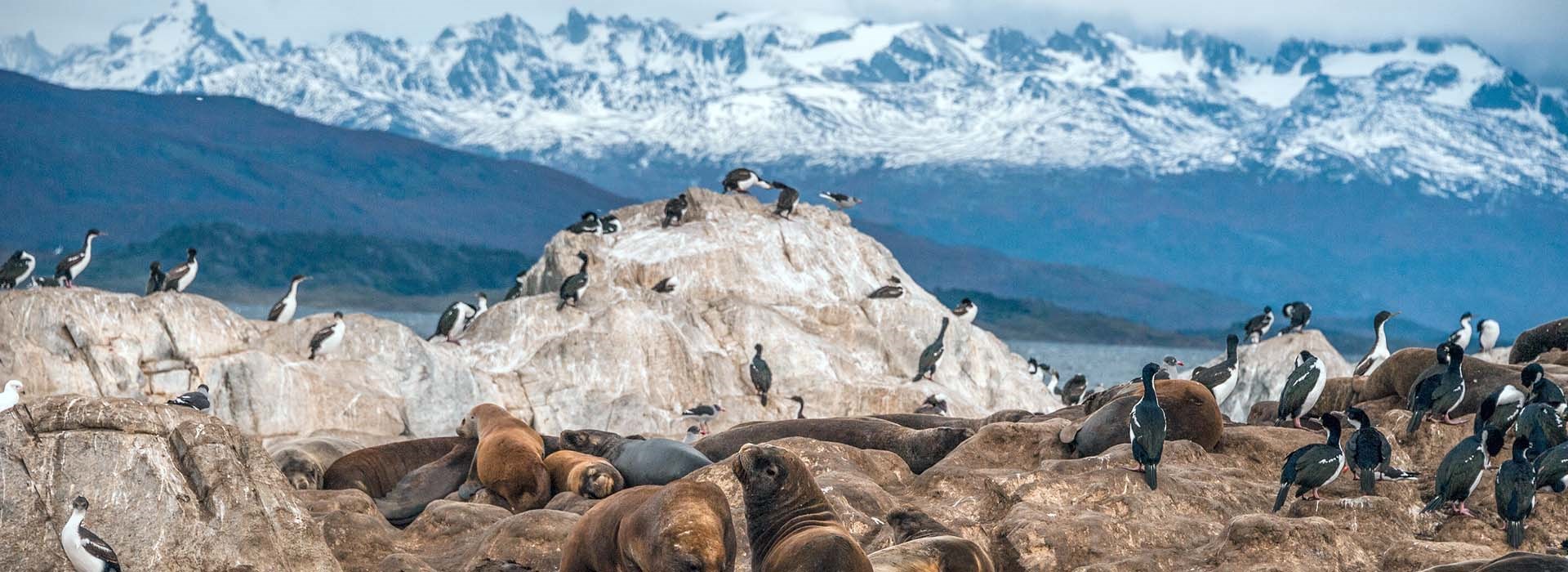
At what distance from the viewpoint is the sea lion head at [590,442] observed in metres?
16.8

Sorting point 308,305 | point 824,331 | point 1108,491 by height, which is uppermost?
point 1108,491

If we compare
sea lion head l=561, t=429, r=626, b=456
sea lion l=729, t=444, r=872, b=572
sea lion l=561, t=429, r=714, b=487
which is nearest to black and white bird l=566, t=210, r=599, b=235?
sea lion head l=561, t=429, r=626, b=456

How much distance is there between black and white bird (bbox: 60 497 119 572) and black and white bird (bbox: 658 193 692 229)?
25.7 m

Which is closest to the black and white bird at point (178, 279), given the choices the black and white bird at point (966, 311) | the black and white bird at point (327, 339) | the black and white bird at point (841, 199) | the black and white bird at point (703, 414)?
the black and white bird at point (327, 339)

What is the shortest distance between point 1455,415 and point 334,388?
16783mm

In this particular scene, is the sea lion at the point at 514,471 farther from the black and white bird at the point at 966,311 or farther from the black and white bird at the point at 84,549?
the black and white bird at the point at 966,311

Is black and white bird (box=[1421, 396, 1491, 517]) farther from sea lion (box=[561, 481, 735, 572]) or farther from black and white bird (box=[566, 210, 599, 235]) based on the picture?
black and white bird (box=[566, 210, 599, 235])

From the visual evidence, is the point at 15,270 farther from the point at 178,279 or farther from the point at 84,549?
the point at 84,549

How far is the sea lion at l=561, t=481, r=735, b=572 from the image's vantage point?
947 centimetres

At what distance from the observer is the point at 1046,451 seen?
1533 centimetres

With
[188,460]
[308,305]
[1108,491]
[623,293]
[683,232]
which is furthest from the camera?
[308,305]

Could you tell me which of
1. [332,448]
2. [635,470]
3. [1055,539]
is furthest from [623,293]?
[1055,539]

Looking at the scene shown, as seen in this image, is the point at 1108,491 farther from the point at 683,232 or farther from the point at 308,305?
the point at 308,305

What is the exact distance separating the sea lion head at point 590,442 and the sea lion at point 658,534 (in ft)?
19.3
